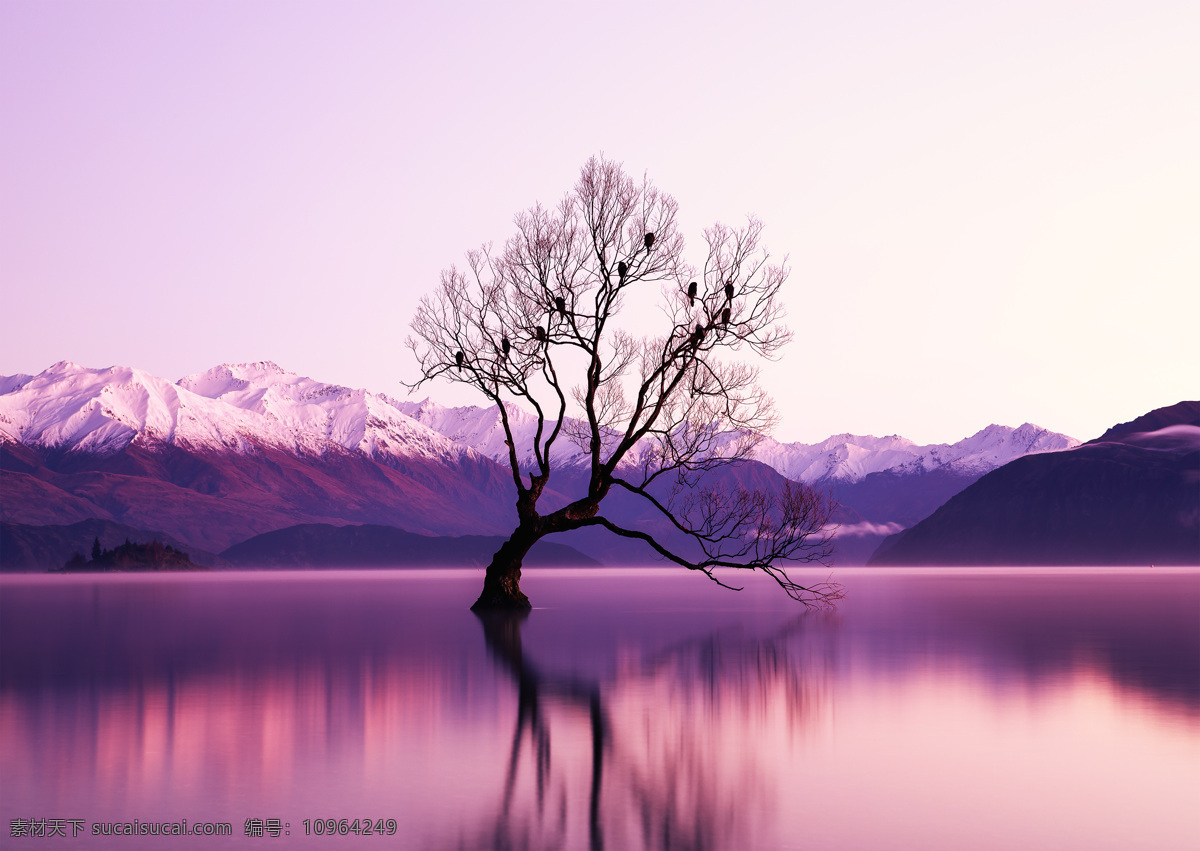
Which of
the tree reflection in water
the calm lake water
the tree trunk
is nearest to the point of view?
the tree reflection in water

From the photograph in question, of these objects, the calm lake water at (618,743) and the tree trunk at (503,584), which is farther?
the tree trunk at (503,584)

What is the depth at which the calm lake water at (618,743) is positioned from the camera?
11.2 metres

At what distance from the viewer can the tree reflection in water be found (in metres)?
11.0

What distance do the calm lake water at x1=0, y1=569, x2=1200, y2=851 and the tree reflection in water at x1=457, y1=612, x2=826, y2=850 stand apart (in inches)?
2.0

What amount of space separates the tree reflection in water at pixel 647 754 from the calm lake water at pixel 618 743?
0.05 m

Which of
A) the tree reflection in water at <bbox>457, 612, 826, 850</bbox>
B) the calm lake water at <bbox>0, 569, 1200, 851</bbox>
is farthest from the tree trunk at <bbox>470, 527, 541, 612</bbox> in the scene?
the tree reflection in water at <bbox>457, 612, 826, 850</bbox>

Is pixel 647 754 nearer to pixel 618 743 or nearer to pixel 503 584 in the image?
pixel 618 743

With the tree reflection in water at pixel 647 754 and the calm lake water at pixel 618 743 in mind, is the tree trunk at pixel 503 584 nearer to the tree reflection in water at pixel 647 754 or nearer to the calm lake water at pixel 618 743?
the calm lake water at pixel 618 743

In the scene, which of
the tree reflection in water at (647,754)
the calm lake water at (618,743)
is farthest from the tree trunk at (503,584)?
the tree reflection in water at (647,754)

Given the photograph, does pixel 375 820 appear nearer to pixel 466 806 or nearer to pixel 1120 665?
pixel 466 806

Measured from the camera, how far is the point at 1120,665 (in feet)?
84.5

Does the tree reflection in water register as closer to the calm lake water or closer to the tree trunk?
the calm lake water

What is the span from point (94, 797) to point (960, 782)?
29.5ft

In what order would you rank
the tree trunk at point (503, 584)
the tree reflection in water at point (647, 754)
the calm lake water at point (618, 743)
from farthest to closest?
the tree trunk at point (503, 584)
the calm lake water at point (618, 743)
the tree reflection in water at point (647, 754)
